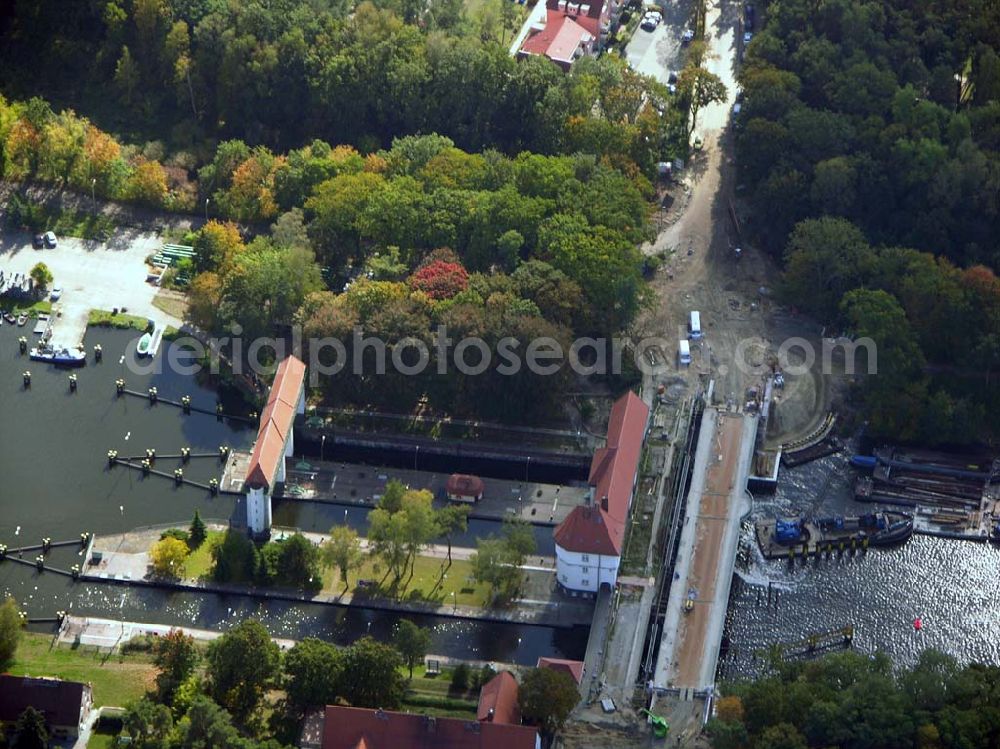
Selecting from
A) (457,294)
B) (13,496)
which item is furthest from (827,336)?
(13,496)

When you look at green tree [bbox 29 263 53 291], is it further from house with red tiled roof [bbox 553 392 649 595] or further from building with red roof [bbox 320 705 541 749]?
building with red roof [bbox 320 705 541 749]

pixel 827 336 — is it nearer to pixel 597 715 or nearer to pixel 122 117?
pixel 597 715

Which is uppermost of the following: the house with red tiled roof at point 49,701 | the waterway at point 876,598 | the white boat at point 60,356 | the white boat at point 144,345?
the white boat at point 144,345

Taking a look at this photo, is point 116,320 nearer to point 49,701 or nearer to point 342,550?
point 342,550

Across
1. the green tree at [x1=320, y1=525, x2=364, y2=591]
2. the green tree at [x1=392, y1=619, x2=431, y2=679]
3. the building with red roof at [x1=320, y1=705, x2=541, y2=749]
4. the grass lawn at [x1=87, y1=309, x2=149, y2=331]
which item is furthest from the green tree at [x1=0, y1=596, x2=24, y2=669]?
the grass lawn at [x1=87, y1=309, x2=149, y2=331]

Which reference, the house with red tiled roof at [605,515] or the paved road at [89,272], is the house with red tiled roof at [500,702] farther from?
the paved road at [89,272]

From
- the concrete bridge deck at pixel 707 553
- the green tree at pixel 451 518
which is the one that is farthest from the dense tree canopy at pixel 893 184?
the green tree at pixel 451 518
